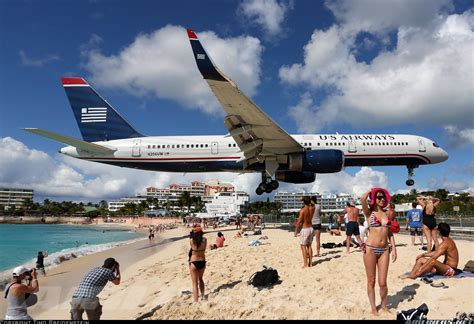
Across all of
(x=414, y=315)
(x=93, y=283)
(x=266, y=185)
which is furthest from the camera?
(x=266, y=185)

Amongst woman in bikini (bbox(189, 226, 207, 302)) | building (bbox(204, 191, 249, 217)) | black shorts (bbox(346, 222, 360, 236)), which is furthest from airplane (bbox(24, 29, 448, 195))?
building (bbox(204, 191, 249, 217))

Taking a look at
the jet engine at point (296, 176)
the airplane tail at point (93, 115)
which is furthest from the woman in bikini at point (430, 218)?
the airplane tail at point (93, 115)

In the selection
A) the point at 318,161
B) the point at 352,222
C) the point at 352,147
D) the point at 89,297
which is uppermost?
the point at 352,147

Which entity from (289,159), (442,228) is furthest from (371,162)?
(442,228)

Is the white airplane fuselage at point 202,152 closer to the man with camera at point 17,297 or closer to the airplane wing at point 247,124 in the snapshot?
the airplane wing at point 247,124

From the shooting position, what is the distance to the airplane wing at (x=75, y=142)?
1722cm

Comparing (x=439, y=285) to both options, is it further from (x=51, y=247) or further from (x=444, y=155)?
(x=51, y=247)

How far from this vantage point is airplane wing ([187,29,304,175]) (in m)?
14.1

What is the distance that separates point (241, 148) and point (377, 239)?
16.2 metres

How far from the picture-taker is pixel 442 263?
652 centimetres

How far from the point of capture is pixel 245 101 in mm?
16281

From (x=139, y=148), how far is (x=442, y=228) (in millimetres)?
20065

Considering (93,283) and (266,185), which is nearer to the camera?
(93,283)

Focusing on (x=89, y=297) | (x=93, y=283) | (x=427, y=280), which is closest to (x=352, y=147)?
(x=427, y=280)
